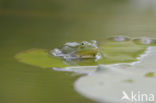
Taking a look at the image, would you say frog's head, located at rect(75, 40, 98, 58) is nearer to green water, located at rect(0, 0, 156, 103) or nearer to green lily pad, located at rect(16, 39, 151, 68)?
green lily pad, located at rect(16, 39, 151, 68)

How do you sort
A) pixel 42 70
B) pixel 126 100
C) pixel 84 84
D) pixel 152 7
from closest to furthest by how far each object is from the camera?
pixel 126 100
pixel 84 84
pixel 42 70
pixel 152 7

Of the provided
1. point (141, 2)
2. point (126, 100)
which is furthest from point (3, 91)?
point (141, 2)

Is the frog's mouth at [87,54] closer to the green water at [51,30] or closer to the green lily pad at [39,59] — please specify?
the green lily pad at [39,59]

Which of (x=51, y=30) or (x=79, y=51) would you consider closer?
(x=79, y=51)

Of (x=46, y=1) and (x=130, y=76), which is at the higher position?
(x=46, y=1)

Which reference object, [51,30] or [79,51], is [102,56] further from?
[51,30]

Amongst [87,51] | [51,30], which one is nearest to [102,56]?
[87,51]

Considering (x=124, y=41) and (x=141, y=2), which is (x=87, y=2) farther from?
(x=124, y=41)

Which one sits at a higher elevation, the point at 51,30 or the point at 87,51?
the point at 51,30
